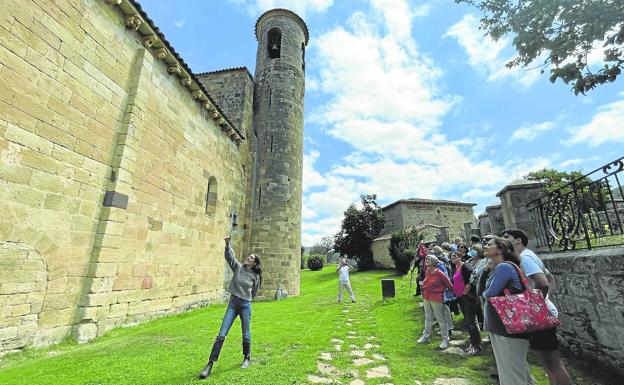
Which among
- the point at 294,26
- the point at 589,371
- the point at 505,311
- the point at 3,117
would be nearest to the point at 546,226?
the point at 589,371

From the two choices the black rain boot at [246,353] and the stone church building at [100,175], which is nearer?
the black rain boot at [246,353]

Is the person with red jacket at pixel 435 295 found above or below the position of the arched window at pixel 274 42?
below

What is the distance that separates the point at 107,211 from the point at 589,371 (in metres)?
9.03

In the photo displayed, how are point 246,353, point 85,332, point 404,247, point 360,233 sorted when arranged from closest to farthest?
1. point 246,353
2. point 85,332
3. point 404,247
4. point 360,233

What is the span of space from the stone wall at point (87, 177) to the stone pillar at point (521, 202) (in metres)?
8.88

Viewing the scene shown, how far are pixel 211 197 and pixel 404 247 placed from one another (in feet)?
50.7

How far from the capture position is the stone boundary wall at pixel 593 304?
3.50 metres

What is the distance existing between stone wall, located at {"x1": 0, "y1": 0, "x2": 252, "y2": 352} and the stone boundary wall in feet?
28.7

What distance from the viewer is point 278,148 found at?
15.7 meters

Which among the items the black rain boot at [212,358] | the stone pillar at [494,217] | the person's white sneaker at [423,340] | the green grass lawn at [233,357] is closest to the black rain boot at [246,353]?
the green grass lawn at [233,357]

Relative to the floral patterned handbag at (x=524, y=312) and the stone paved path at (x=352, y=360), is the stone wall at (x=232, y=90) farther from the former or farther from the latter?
the floral patterned handbag at (x=524, y=312)

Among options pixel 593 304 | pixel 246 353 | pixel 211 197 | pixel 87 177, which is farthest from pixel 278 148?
pixel 593 304

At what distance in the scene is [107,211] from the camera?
6.44 meters

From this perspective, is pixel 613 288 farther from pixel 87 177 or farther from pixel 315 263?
pixel 315 263
